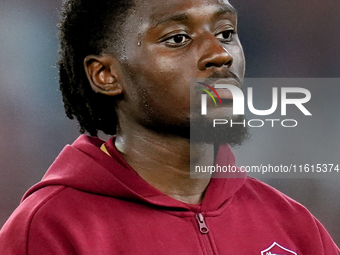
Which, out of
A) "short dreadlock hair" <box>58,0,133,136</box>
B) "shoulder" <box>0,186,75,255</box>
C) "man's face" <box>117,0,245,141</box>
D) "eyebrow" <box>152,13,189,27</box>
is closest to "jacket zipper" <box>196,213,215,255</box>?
"man's face" <box>117,0,245,141</box>

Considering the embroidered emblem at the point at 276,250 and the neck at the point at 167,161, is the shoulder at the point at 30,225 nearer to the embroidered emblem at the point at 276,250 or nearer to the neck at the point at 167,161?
the neck at the point at 167,161

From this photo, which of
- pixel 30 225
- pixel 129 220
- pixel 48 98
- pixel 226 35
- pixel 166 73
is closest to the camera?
pixel 30 225

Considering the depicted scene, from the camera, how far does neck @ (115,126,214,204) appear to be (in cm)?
180

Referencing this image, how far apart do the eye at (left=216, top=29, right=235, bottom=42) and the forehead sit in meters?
0.07

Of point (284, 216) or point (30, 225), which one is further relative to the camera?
point (284, 216)

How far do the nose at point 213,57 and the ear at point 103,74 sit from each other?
340mm

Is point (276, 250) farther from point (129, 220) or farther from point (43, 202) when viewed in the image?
point (43, 202)

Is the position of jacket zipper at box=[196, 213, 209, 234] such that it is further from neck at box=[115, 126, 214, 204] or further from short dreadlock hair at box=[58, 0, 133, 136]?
short dreadlock hair at box=[58, 0, 133, 136]

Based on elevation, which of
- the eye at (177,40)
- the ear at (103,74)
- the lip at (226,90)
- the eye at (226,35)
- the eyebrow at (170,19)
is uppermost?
the eyebrow at (170,19)

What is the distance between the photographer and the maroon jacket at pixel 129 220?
60.2 inches

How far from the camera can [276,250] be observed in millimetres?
1741

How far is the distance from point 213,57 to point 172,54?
0.14 m

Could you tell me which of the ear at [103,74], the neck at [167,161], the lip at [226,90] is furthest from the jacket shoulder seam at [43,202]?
the lip at [226,90]

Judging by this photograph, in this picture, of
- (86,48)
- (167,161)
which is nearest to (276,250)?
(167,161)
